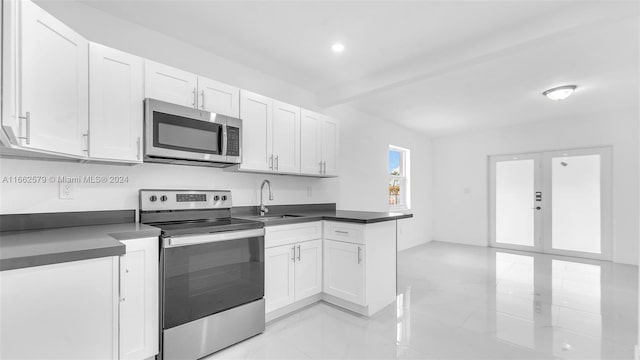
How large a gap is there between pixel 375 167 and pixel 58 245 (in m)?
4.17

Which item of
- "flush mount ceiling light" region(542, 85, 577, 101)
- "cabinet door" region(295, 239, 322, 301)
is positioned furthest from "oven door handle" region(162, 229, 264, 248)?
"flush mount ceiling light" region(542, 85, 577, 101)

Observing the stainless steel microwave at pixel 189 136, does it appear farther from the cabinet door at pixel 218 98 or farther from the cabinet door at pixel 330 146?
the cabinet door at pixel 330 146

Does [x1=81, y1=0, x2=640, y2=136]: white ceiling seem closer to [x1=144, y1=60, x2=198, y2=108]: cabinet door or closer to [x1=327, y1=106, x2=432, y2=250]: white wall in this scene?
[x1=144, y1=60, x2=198, y2=108]: cabinet door

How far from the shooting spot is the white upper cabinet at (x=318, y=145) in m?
3.15

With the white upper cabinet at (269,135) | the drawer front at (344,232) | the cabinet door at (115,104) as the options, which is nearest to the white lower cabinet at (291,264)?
the drawer front at (344,232)

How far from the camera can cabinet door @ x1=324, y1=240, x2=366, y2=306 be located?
2.55 metres

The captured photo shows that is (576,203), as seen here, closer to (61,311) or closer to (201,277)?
(201,277)

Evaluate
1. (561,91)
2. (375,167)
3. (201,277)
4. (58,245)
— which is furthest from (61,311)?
(561,91)

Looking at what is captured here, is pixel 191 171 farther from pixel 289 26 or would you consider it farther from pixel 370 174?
pixel 370 174

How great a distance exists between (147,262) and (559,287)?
4.36 m

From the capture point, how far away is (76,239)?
1455 mm

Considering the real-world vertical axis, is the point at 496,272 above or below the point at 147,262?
below

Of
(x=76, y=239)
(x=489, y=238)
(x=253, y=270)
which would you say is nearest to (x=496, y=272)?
(x=489, y=238)

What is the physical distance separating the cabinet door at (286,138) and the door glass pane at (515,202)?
487 centimetres
